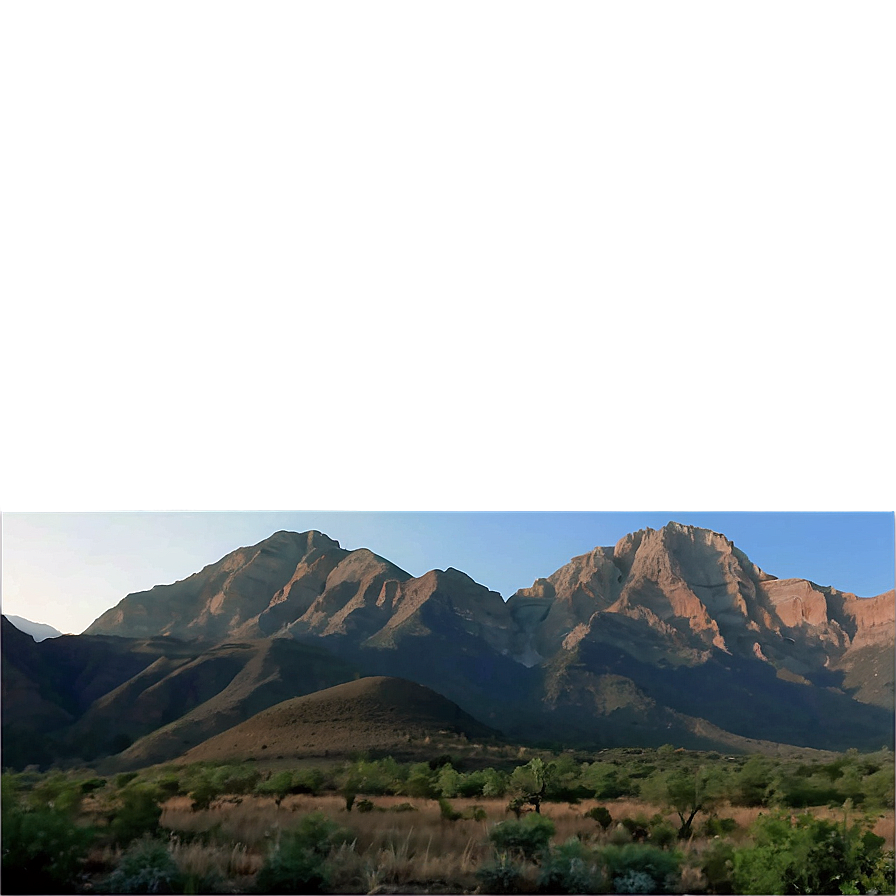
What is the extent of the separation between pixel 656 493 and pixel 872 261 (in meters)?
5.37

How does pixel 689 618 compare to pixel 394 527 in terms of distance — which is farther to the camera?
pixel 689 618

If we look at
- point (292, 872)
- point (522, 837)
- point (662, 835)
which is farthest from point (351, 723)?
point (292, 872)

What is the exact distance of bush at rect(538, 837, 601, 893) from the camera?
7.89 metres

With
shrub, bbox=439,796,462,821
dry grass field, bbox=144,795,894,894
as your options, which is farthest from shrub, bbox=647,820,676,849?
shrub, bbox=439,796,462,821

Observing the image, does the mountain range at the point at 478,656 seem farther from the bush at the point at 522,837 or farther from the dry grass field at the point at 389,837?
the bush at the point at 522,837

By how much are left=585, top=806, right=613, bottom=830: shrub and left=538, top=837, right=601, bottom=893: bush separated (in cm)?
385

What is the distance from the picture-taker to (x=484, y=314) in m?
5.56

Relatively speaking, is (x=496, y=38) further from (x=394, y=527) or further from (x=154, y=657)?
(x=154, y=657)

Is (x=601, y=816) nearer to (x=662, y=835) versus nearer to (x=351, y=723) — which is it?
(x=662, y=835)

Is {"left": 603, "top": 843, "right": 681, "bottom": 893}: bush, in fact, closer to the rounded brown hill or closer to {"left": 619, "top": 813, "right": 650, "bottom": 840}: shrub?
{"left": 619, "top": 813, "right": 650, "bottom": 840}: shrub

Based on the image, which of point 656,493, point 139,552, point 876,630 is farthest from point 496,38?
point 876,630

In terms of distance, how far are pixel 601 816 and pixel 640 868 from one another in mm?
4040

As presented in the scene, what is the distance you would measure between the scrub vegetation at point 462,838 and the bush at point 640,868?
0.06 feet

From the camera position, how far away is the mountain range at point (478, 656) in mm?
22219
